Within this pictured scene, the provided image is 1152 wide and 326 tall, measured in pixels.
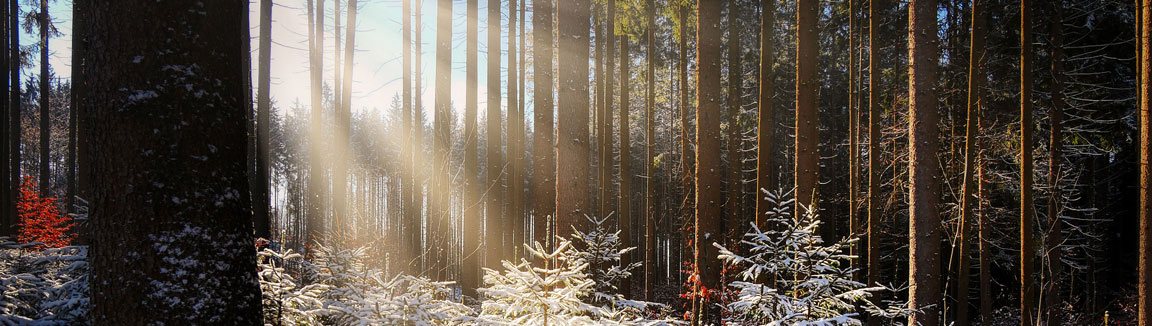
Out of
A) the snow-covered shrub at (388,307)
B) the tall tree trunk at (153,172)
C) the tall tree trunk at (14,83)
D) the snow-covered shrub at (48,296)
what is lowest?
the snow-covered shrub at (388,307)

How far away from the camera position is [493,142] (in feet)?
40.9

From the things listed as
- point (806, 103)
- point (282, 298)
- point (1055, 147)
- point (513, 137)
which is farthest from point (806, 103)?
point (513, 137)

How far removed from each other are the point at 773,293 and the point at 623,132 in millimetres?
11691

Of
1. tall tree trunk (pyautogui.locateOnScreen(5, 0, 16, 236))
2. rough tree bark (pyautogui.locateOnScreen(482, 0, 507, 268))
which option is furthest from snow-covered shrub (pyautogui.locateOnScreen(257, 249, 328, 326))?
tall tree trunk (pyautogui.locateOnScreen(5, 0, 16, 236))

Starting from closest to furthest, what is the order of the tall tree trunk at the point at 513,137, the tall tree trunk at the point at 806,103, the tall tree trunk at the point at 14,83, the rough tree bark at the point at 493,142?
the tall tree trunk at the point at 806,103
the rough tree bark at the point at 493,142
the tall tree trunk at the point at 513,137
the tall tree trunk at the point at 14,83

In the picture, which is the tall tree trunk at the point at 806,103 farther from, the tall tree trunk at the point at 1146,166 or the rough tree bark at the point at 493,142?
the rough tree bark at the point at 493,142

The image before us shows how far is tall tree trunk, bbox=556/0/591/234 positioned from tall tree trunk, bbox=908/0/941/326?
567 cm

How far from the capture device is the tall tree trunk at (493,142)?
11.9 m

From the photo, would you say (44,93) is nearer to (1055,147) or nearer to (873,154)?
(873,154)

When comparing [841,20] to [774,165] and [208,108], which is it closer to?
[774,165]

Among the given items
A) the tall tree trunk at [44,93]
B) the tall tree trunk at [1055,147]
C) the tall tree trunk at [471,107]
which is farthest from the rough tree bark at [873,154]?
the tall tree trunk at [44,93]

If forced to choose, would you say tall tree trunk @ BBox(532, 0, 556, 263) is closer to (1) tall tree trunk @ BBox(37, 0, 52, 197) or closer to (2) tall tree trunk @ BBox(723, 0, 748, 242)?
(2) tall tree trunk @ BBox(723, 0, 748, 242)

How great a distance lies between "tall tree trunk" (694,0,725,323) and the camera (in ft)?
23.7

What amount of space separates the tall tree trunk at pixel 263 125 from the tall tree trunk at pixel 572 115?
7539mm
